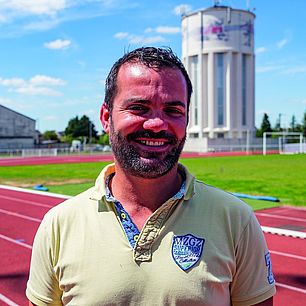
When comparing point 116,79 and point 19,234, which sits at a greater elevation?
point 116,79

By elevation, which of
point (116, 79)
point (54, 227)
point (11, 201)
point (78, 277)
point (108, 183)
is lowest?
point (11, 201)

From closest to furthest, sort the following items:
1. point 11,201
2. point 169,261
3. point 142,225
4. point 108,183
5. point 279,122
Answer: point 169,261 < point 142,225 < point 108,183 < point 11,201 < point 279,122

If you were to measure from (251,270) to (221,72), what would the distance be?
7397 centimetres

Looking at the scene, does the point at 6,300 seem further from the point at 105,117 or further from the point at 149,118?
the point at 149,118

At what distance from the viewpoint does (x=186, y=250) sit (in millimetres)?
1796

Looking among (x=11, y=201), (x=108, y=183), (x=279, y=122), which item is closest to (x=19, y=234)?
(x=11, y=201)

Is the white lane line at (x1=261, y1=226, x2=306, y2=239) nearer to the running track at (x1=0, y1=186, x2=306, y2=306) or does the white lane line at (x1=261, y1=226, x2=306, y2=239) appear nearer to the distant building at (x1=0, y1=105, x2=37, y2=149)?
the running track at (x1=0, y1=186, x2=306, y2=306)

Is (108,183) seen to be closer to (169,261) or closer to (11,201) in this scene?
(169,261)

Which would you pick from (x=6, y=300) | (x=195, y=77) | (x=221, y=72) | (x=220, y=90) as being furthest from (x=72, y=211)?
(x=195, y=77)

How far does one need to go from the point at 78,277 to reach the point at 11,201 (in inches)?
524

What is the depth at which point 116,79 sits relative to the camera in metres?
1.98

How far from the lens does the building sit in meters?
73.1

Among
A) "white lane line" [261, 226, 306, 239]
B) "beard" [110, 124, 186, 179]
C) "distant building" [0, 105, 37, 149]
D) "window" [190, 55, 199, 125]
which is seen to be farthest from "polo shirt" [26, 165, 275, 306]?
"window" [190, 55, 199, 125]

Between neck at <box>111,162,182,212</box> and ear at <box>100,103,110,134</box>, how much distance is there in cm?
21
